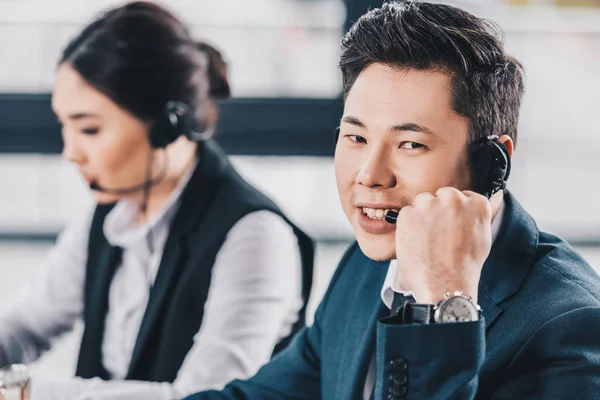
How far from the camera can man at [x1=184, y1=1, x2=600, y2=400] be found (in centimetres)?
97

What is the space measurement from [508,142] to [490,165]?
0.07 metres

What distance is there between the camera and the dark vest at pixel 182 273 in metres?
1.69

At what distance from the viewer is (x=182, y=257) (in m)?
1.73

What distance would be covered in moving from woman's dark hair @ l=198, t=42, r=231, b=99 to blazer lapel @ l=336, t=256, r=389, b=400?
28.0 inches

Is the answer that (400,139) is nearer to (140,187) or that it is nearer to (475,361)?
(475,361)

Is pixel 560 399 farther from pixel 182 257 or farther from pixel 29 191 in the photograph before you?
pixel 29 191

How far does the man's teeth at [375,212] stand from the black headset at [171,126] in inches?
28.8

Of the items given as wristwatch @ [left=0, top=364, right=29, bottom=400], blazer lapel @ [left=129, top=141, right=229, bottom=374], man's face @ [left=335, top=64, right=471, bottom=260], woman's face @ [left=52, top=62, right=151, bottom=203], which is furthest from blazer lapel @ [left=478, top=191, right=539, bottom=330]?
woman's face @ [left=52, top=62, right=151, bottom=203]

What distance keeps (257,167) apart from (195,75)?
201cm

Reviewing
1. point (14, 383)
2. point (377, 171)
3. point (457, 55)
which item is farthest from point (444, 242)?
point (14, 383)

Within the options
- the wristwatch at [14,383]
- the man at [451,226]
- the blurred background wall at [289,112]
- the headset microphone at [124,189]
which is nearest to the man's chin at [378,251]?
the man at [451,226]

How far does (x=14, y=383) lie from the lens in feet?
3.55

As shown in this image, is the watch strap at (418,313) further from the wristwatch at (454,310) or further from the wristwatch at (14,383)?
the wristwatch at (14,383)

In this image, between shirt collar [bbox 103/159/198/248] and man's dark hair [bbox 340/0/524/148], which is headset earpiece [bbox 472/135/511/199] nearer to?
man's dark hair [bbox 340/0/524/148]
